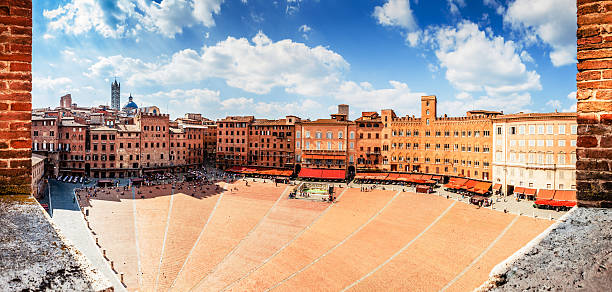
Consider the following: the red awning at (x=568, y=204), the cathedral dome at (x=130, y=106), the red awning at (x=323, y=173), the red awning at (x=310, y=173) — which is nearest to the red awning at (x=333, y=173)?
the red awning at (x=323, y=173)

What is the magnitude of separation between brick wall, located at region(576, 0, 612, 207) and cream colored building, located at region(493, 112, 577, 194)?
4301cm

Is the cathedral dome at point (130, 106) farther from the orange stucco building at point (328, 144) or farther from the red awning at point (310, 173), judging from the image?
the red awning at point (310, 173)

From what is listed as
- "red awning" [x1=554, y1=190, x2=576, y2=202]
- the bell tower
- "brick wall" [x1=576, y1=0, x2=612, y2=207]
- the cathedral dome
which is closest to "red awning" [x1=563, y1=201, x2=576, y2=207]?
"red awning" [x1=554, y1=190, x2=576, y2=202]

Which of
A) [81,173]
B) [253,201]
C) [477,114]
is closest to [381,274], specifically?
[253,201]

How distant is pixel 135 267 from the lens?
23312 mm

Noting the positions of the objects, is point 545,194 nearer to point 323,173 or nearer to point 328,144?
point 323,173

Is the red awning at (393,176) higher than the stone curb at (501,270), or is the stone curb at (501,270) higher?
the stone curb at (501,270)

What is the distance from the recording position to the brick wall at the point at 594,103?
3449 millimetres

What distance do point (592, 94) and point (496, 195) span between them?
44681 mm

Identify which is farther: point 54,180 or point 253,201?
point 54,180

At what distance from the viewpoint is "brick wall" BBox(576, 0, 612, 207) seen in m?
3.45

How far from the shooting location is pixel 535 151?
38594mm

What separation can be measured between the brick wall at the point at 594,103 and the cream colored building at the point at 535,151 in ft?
141

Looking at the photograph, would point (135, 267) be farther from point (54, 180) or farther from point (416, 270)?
point (54, 180)
